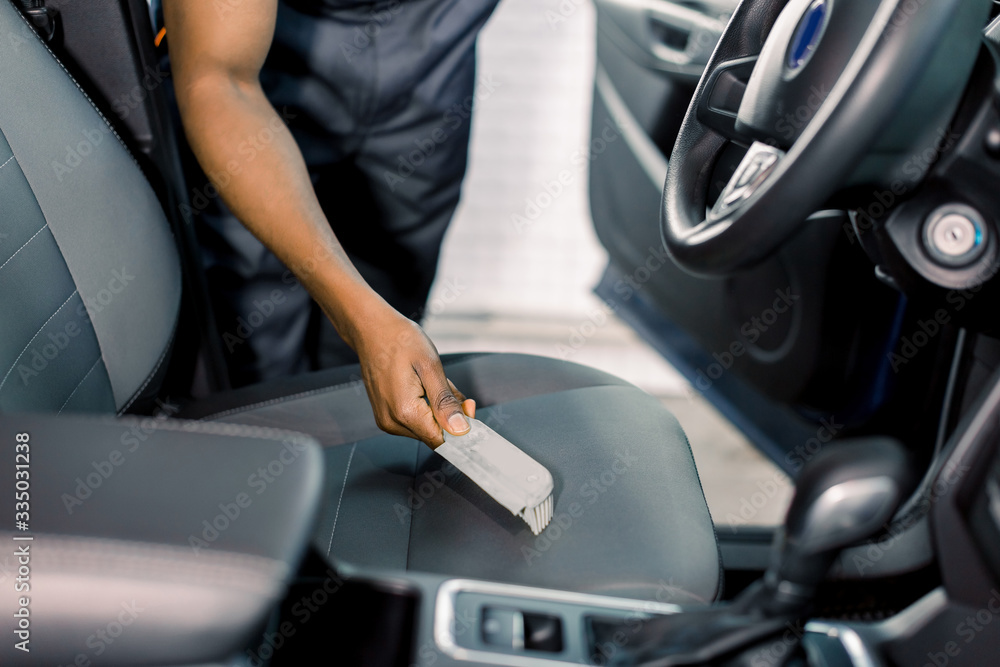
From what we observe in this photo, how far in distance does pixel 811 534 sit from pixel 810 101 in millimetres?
308

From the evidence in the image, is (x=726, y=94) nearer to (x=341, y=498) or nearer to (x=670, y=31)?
(x=341, y=498)

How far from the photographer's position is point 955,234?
567 millimetres

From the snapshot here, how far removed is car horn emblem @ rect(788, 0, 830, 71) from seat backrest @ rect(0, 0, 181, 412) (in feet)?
1.88

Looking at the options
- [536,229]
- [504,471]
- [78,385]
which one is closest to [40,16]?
[78,385]

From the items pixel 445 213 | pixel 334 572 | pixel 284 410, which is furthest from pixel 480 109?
pixel 334 572

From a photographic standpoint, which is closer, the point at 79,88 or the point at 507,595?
the point at 507,595

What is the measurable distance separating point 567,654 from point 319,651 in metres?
0.16

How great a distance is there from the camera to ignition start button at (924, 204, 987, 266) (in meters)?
0.56

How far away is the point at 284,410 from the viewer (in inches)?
33.9

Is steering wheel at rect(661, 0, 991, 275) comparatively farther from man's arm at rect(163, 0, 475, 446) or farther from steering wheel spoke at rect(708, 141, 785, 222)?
man's arm at rect(163, 0, 475, 446)

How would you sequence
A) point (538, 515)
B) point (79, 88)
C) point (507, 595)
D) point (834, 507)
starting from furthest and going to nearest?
point (79, 88) → point (538, 515) → point (507, 595) → point (834, 507)

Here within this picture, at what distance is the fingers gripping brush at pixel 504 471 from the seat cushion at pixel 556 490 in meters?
0.02

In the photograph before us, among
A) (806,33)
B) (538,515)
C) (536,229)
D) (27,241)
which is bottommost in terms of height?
(536,229)

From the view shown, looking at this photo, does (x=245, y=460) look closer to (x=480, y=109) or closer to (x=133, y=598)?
(x=133, y=598)
